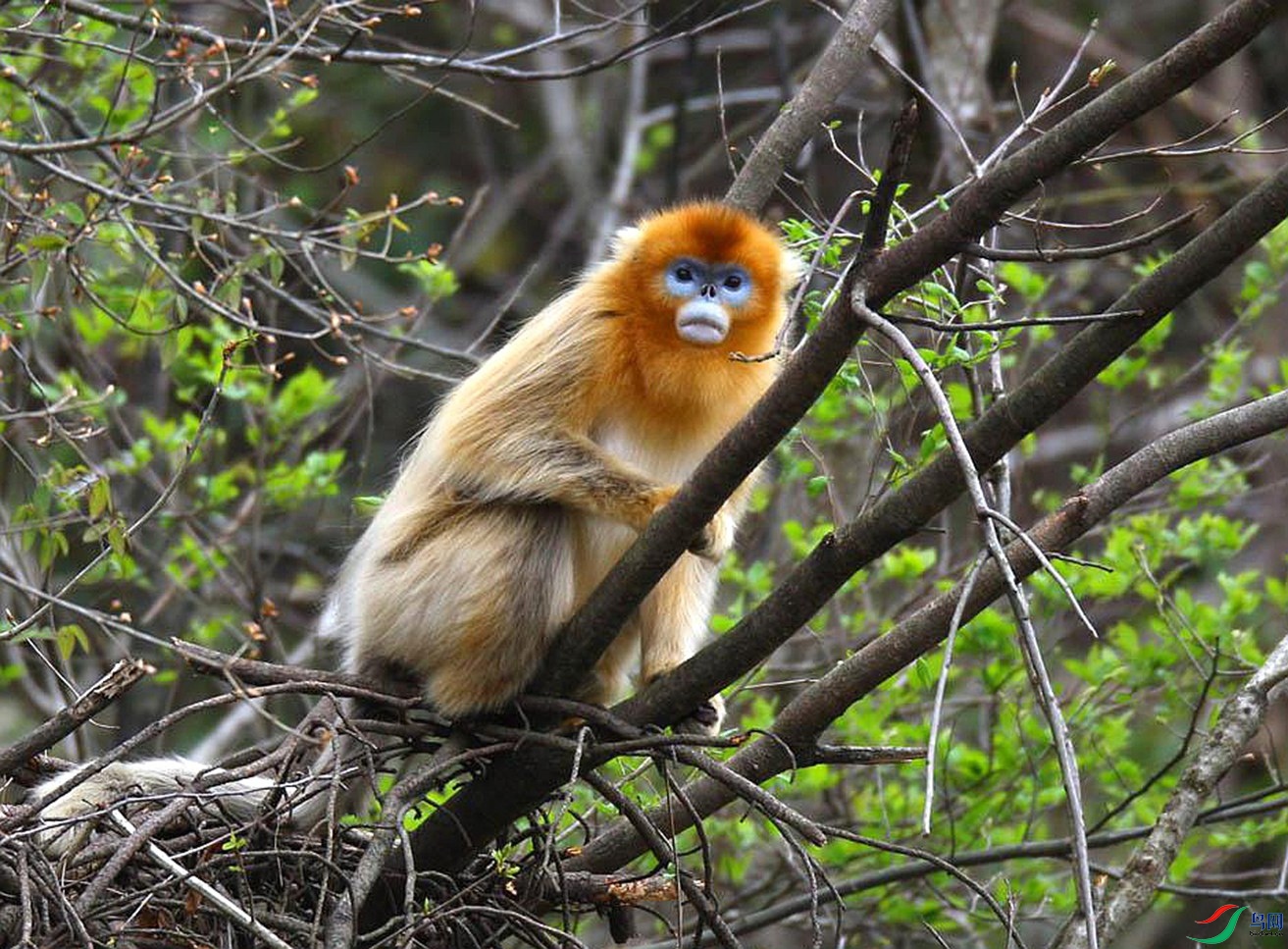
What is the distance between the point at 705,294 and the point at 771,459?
178 cm

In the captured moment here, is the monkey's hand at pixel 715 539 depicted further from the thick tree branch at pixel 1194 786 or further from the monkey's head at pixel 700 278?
the thick tree branch at pixel 1194 786

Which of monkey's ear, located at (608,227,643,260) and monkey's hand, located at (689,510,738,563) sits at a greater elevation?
monkey's ear, located at (608,227,643,260)

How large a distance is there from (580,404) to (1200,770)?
73.2 inches

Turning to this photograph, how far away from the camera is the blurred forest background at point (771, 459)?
4.36 meters

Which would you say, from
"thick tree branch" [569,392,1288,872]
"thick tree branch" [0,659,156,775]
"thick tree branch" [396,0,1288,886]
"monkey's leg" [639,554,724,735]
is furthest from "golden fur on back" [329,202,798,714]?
"thick tree branch" [0,659,156,775]

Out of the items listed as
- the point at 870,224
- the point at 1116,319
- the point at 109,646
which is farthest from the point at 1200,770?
the point at 109,646

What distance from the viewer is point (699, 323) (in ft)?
15.4

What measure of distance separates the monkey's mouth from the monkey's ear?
27 centimetres

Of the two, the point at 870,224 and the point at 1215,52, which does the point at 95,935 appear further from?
the point at 1215,52

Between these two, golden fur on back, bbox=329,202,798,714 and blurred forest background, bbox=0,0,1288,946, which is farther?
golden fur on back, bbox=329,202,798,714

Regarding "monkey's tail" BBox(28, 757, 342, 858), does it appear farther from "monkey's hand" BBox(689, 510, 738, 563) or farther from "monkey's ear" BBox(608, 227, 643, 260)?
"monkey's ear" BBox(608, 227, 643, 260)

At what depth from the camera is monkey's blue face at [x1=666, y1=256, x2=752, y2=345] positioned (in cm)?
471

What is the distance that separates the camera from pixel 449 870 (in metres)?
4.24

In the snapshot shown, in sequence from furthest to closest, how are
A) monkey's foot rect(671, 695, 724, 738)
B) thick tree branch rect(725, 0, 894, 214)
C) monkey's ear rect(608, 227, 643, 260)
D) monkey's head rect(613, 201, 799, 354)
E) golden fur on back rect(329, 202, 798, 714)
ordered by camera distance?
thick tree branch rect(725, 0, 894, 214), monkey's ear rect(608, 227, 643, 260), monkey's head rect(613, 201, 799, 354), monkey's foot rect(671, 695, 724, 738), golden fur on back rect(329, 202, 798, 714)
